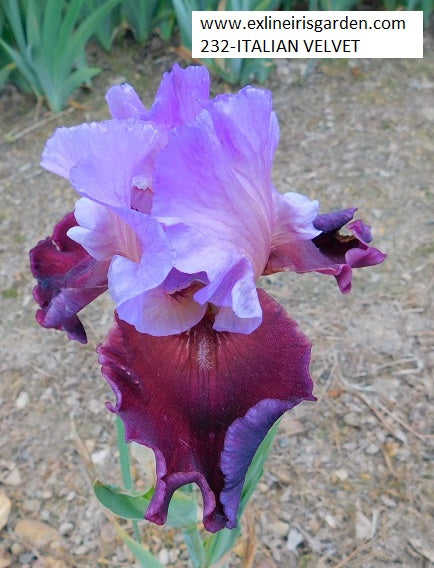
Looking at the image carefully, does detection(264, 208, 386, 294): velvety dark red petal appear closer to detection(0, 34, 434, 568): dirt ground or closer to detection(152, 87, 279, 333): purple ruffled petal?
detection(152, 87, 279, 333): purple ruffled petal

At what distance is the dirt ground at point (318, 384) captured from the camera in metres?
1.26

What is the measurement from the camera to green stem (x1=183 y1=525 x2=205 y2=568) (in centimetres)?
86

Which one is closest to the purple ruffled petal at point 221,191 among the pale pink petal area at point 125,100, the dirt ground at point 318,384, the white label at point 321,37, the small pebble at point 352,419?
the pale pink petal area at point 125,100

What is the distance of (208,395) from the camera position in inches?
25.0

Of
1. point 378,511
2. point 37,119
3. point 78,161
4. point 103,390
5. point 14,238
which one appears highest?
point 78,161

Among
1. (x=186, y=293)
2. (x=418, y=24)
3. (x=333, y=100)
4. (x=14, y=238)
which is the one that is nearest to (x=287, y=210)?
(x=186, y=293)

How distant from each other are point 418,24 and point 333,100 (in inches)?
43.0

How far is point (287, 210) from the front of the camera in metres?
0.64

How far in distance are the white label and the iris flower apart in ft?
2.10

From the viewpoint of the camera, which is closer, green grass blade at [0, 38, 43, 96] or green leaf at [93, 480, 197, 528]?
green leaf at [93, 480, 197, 528]

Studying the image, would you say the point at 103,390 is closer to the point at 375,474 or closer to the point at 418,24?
the point at 375,474

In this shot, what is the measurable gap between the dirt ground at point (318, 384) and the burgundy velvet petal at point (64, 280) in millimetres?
306

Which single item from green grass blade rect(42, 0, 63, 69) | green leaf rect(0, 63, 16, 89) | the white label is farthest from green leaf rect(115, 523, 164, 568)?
green leaf rect(0, 63, 16, 89)

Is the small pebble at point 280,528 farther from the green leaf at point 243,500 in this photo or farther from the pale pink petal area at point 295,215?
the pale pink petal area at point 295,215
